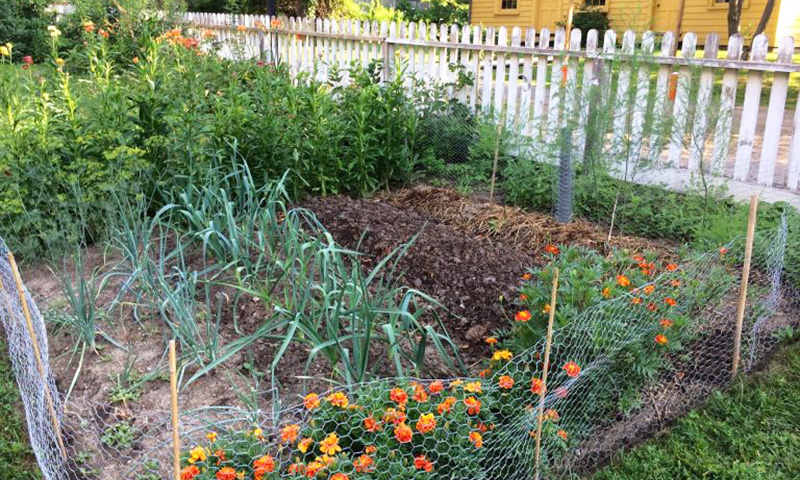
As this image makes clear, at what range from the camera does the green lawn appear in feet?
8.69

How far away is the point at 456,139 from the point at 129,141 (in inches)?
120

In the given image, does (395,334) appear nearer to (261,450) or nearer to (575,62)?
(261,450)

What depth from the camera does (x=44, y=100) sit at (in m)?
4.18

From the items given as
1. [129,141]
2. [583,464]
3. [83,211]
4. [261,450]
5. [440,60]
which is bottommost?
[583,464]

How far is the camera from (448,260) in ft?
13.3

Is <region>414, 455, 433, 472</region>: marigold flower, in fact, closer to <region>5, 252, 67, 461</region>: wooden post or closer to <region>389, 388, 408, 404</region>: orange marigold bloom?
<region>389, 388, 408, 404</region>: orange marigold bloom

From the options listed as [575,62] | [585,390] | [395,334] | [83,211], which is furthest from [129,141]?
[575,62]

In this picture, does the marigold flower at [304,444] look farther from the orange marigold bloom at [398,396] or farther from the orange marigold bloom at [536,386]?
the orange marigold bloom at [536,386]

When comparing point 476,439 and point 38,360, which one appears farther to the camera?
point 38,360

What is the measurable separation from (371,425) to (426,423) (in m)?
0.19

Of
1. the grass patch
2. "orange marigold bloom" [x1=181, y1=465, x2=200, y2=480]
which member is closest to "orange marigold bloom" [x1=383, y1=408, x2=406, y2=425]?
"orange marigold bloom" [x1=181, y1=465, x2=200, y2=480]

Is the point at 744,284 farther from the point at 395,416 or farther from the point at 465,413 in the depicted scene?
the point at 395,416

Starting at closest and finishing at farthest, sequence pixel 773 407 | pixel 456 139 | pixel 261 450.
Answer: pixel 261 450, pixel 773 407, pixel 456 139

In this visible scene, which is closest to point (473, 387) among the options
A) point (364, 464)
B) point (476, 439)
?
point (476, 439)
